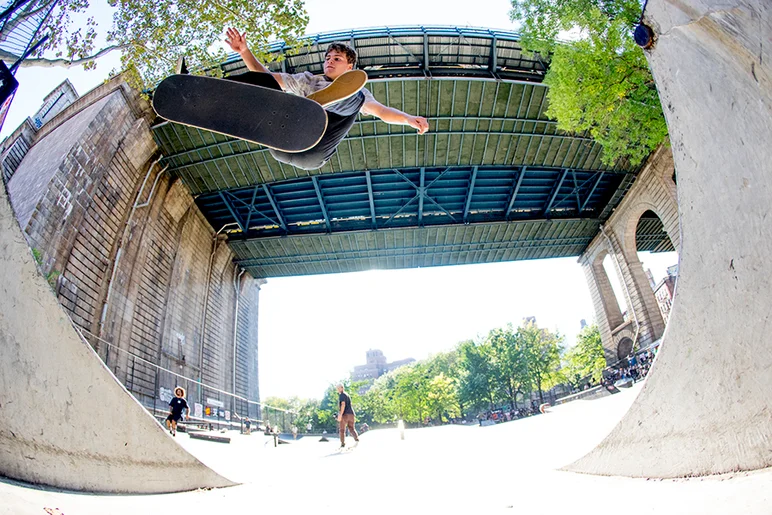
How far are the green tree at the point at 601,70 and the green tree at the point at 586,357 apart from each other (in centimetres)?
2703

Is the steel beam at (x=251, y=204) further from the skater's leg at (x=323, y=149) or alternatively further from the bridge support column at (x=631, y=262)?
the bridge support column at (x=631, y=262)

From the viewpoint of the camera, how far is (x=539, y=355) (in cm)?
3684

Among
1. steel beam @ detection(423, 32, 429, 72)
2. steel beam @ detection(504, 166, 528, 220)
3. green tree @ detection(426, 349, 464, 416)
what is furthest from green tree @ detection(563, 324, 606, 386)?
steel beam @ detection(423, 32, 429, 72)

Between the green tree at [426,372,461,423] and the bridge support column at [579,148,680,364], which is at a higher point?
the bridge support column at [579,148,680,364]

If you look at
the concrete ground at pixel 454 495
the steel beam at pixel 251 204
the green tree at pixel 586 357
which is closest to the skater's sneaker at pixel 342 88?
the concrete ground at pixel 454 495

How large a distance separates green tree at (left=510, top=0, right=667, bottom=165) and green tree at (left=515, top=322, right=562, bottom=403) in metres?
29.2

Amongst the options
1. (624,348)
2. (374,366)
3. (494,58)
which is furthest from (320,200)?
(374,366)

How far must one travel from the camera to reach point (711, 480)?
1702 millimetres

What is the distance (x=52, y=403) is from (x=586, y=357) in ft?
137

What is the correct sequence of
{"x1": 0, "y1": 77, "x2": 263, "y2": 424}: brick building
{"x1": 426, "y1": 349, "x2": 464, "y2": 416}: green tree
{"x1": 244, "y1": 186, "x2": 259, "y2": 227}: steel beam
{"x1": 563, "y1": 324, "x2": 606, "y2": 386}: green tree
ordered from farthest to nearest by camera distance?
{"x1": 426, "y1": 349, "x2": 464, "y2": 416}: green tree
{"x1": 563, "y1": 324, "x2": 606, "y2": 386}: green tree
{"x1": 244, "y1": 186, "x2": 259, "y2": 227}: steel beam
{"x1": 0, "y1": 77, "x2": 263, "y2": 424}: brick building

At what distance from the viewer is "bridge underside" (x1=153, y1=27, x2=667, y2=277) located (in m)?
13.7

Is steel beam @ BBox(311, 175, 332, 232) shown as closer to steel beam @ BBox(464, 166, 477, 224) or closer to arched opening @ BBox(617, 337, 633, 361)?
steel beam @ BBox(464, 166, 477, 224)

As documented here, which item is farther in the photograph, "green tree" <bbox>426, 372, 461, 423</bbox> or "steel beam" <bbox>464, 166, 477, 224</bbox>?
"green tree" <bbox>426, 372, 461, 423</bbox>

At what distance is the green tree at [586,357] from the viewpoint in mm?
35062
